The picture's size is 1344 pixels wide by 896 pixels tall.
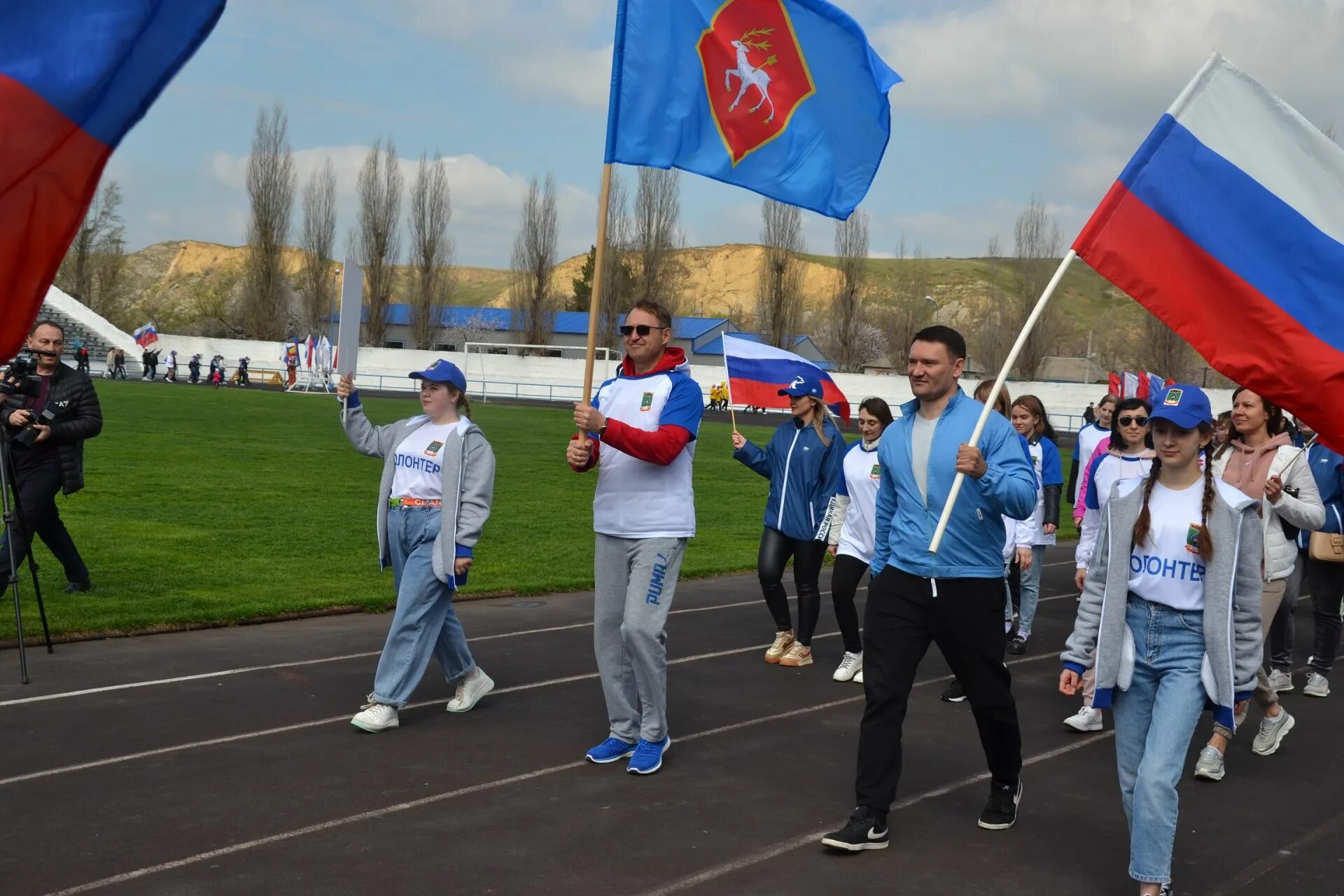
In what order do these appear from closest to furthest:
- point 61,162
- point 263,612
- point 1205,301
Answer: point 61,162 < point 1205,301 < point 263,612

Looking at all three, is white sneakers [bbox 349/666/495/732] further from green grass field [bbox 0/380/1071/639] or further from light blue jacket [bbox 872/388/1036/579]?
green grass field [bbox 0/380/1071/639]

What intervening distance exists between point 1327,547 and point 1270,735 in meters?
2.11

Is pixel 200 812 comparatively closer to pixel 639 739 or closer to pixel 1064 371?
pixel 639 739

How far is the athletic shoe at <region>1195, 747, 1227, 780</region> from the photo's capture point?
7.09m

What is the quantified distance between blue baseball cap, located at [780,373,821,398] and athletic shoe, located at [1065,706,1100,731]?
2.98 meters

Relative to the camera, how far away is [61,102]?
12.4 feet

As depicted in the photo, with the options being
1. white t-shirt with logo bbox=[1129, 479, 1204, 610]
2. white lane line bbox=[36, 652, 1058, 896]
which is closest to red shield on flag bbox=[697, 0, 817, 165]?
white t-shirt with logo bbox=[1129, 479, 1204, 610]

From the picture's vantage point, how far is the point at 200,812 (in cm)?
588

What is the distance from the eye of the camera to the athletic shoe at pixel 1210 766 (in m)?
7.09

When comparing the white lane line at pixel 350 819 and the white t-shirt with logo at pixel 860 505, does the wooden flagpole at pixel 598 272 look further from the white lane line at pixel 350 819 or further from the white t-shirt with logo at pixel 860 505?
the white t-shirt with logo at pixel 860 505

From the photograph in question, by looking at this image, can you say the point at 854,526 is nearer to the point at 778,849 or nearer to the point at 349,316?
the point at 349,316

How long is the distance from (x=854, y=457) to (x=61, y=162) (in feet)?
22.0

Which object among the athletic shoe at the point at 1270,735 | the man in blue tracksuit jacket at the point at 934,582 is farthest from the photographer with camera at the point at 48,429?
the athletic shoe at the point at 1270,735

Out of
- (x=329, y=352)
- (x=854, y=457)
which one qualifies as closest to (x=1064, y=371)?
(x=329, y=352)
